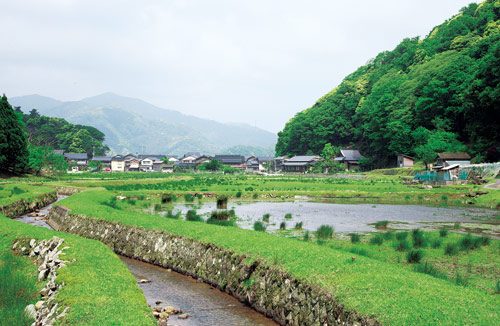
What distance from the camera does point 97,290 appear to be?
801 cm

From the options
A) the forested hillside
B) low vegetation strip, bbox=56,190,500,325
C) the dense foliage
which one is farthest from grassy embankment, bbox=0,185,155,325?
the dense foliage

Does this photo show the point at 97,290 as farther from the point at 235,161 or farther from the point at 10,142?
the point at 235,161

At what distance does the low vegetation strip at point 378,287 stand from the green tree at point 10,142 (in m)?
48.8

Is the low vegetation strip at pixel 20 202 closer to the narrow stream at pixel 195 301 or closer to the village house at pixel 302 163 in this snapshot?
the narrow stream at pixel 195 301

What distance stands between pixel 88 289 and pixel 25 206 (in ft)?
77.3

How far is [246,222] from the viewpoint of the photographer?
2139 centimetres

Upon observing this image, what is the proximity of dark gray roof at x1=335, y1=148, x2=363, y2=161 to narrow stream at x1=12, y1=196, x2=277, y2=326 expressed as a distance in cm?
9769

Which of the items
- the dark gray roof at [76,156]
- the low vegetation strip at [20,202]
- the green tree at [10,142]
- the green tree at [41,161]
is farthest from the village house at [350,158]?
the dark gray roof at [76,156]

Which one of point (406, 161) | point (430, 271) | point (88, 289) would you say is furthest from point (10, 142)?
point (406, 161)

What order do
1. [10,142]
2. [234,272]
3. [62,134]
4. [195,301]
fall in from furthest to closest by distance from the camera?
[62,134]
[10,142]
[234,272]
[195,301]

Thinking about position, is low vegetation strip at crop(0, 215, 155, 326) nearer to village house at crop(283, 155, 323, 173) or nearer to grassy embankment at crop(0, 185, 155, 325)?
grassy embankment at crop(0, 185, 155, 325)

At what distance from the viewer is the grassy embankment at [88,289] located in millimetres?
6861

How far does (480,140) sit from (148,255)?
61.6 m

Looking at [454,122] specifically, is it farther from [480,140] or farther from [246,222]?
[246,222]
